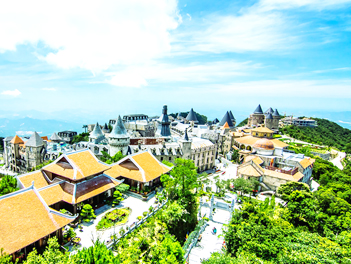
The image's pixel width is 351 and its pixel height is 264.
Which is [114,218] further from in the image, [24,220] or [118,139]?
[118,139]

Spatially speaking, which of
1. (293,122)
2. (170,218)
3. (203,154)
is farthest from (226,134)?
(293,122)

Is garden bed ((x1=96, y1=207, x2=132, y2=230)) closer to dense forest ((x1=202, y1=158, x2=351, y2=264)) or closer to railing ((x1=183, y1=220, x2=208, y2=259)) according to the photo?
railing ((x1=183, y1=220, x2=208, y2=259))

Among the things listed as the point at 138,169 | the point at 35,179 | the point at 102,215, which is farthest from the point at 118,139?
the point at 102,215

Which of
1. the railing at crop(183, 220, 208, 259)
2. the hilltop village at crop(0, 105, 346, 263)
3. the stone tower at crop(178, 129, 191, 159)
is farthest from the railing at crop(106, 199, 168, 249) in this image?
the stone tower at crop(178, 129, 191, 159)

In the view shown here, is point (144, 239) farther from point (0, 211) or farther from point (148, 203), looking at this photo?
point (0, 211)

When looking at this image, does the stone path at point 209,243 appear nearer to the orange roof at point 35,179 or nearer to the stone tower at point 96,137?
the orange roof at point 35,179
